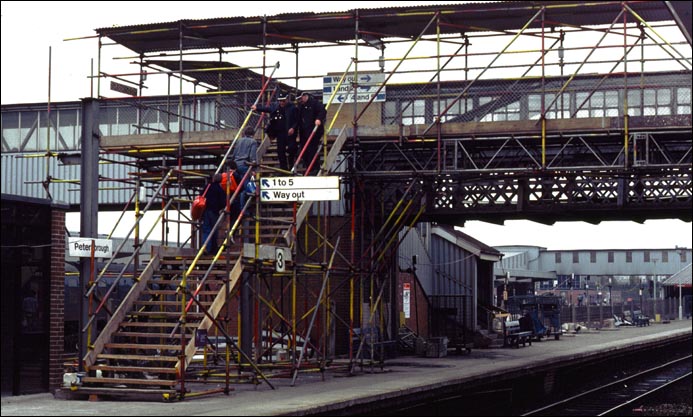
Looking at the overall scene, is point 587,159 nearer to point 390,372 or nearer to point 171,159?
point 390,372

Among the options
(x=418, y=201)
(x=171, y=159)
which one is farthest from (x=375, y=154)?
(x=171, y=159)

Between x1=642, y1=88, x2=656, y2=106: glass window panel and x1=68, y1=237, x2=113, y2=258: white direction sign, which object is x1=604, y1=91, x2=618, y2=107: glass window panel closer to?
x1=642, y1=88, x2=656, y2=106: glass window panel

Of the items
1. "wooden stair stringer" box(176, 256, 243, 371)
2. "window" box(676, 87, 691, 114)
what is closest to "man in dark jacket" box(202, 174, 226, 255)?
"wooden stair stringer" box(176, 256, 243, 371)

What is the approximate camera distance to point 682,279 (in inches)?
3538

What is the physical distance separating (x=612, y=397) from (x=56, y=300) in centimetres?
1478

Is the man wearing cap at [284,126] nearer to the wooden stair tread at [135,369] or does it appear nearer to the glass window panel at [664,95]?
the wooden stair tread at [135,369]

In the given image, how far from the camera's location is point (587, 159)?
27422 mm

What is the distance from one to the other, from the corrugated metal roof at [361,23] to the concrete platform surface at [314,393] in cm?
741

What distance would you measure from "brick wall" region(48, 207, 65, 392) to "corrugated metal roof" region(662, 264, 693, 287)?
2881 inches

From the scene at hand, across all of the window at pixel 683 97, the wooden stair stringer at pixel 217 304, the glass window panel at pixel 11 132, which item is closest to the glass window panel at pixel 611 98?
the window at pixel 683 97

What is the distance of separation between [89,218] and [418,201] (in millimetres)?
11545

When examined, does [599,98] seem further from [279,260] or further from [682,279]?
[682,279]

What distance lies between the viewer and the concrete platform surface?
16422mm

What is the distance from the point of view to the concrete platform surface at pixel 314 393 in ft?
53.9
